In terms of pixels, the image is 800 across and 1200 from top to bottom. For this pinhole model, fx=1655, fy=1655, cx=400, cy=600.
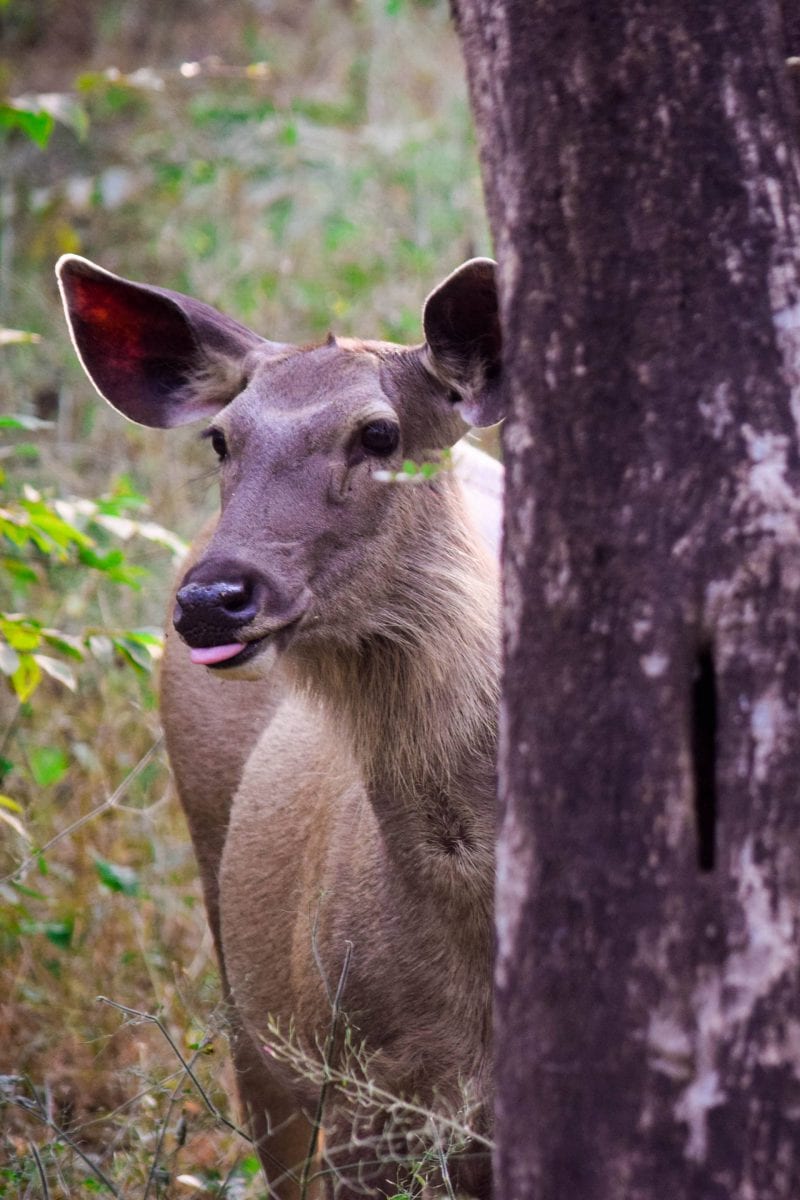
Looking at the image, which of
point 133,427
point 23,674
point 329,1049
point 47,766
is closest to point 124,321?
point 23,674

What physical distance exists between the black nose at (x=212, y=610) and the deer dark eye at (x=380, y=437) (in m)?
0.54

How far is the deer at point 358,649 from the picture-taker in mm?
3656

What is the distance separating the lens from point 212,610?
136 inches

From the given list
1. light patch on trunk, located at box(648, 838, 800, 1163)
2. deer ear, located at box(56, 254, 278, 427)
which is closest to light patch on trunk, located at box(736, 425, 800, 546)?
light patch on trunk, located at box(648, 838, 800, 1163)

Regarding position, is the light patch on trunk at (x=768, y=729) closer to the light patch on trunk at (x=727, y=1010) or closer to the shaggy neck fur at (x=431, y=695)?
the light patch on trunk at (x=727, y=1010)

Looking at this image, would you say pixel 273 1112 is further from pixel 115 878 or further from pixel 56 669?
pixel 56 669

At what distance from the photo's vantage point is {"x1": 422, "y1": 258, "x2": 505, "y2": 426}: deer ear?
383 centimetres

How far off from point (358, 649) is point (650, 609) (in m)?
1.67

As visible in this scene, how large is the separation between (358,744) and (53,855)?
2.40m

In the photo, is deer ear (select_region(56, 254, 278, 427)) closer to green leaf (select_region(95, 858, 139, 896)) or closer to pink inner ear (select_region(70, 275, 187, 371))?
pink inner ear (select_region(70, 275, 187, 371))

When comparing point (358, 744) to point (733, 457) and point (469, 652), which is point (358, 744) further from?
point (733, 457)

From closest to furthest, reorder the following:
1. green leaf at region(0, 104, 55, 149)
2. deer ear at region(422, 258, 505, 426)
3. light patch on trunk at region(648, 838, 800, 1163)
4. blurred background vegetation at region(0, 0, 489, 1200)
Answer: light patch on trunk at region(648, 838, 800, 1163), deer ear at region(422, 258, 505, 426), blurred background vegetation at region(0, 0, 489, 1200), green leaf at region(0, 104, 55, 149)

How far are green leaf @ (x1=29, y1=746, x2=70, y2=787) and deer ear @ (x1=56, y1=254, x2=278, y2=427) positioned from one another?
5.07ft

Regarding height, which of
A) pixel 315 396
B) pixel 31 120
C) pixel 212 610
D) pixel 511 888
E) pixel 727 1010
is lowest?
pixel 727 1010
